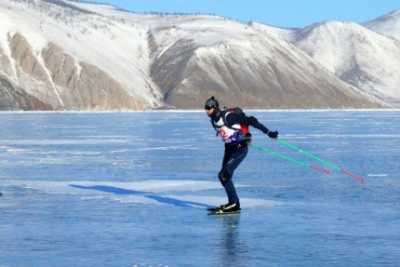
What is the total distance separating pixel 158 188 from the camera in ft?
72.4

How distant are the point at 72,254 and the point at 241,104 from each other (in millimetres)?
158601

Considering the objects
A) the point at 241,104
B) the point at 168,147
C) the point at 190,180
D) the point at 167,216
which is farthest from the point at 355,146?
the point at 241,104

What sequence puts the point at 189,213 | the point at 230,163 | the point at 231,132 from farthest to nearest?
1. the point at 230,163
2. the point at 231,132
3. the point at 189,213

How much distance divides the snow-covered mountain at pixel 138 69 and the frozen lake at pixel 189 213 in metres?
108

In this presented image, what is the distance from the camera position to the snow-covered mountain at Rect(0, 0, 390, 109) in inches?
5886

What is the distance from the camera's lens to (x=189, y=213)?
17.8 m

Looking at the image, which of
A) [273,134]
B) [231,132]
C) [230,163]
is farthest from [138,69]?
[273,134]

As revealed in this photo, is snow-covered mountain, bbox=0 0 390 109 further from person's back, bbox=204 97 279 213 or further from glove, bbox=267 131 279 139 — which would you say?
glove, bbox=267 131 279 139

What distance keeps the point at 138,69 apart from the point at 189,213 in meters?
164

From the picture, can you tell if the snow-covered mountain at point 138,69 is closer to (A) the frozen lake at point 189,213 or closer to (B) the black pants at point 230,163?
(A) the frozen lake at point 189,213

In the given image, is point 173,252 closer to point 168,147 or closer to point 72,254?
point 72,254

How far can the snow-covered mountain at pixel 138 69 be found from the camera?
490ft

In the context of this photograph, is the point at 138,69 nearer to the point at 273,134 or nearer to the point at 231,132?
the point at 231,132

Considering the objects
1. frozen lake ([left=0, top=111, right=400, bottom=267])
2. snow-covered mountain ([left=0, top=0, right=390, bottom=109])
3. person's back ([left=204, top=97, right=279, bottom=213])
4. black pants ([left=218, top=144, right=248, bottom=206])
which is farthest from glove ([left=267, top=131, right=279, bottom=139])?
snow-covered mountain ([left=0, top=0, right=390, bottom=109])
